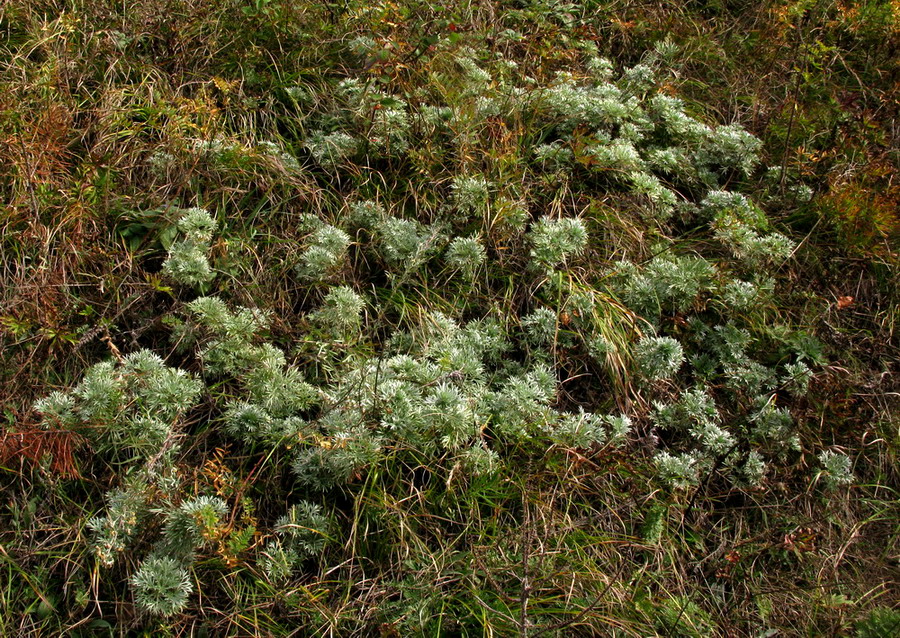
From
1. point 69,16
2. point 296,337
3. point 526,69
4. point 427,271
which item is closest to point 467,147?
point 427,271

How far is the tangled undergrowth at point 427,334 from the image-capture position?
2480 mm

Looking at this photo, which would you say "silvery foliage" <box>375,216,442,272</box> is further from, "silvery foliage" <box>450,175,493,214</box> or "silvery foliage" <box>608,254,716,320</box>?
"silvery foliage" <box>608,254,716,320</box>

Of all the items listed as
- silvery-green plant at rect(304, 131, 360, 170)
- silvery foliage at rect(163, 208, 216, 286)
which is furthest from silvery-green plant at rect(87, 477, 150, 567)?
silvery-green plant at rect(304, 131, 360, 170)

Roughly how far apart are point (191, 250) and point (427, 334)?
1.07 m

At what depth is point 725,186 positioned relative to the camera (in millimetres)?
4059

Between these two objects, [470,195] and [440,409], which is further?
[470,195]

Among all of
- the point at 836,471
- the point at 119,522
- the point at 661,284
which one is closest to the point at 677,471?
the point at 836,471

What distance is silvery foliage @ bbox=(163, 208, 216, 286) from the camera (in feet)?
9.78

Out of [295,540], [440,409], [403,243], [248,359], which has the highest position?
[403,243]

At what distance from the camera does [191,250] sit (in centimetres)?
303

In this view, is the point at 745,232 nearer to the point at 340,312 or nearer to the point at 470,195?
the point at 470,195

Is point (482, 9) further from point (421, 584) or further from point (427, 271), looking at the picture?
point (421, 584)

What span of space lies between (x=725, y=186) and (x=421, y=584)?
2.86 metres

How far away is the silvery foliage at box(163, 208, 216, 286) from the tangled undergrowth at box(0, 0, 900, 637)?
0.06 ft
